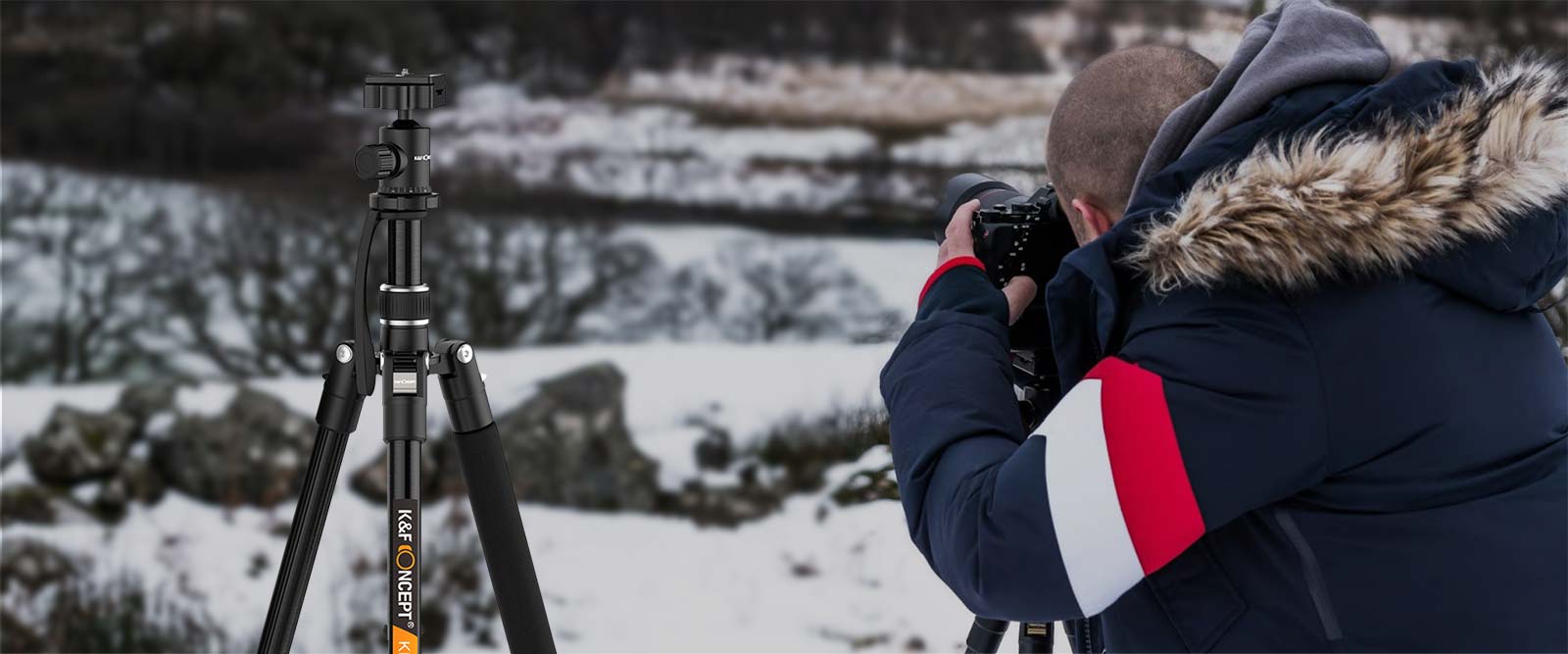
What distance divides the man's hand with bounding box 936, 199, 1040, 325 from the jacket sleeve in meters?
0.25

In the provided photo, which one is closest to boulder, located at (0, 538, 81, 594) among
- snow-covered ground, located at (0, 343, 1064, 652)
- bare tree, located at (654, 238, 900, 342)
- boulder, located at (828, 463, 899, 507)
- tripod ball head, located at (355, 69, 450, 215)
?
snow-covered ground, located at (0, 343, 1064, 652)

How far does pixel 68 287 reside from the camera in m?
4.48

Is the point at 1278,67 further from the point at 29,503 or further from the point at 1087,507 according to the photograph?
the point at 29,503

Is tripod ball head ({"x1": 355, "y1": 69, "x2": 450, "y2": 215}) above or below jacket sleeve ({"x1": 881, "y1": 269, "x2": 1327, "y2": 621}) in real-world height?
above

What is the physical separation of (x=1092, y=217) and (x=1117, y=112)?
10 centimetres

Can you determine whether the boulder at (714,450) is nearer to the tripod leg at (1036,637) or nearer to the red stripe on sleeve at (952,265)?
the tripod leg at (1036,637)

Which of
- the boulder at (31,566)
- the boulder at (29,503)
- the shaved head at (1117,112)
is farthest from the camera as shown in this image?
the boulder at (29,503)

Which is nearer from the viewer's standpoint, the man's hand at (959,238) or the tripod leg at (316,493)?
the man's hand at (959,238)

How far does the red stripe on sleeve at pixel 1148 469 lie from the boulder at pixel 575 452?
2.92m

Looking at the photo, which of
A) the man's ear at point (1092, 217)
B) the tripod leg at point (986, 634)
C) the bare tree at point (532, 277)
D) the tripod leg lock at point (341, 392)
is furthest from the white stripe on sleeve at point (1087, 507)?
the bare tree at point (532, 277)

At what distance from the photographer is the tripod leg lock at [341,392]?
Result: 1.44m

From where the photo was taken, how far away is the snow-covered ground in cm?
313

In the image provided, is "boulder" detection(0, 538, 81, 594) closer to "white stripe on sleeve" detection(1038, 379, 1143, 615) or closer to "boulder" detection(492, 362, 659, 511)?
"boulder" detection(492, 362, 659, 511)

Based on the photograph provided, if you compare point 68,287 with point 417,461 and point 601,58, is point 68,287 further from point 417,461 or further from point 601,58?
point 417,461
